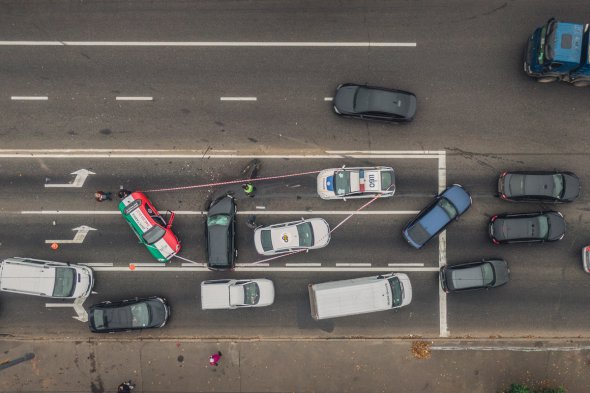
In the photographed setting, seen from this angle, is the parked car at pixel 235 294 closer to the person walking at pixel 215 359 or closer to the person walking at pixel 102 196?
the person walking at pixel 215 359

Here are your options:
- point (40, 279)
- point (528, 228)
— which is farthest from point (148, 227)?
point (528, 228)

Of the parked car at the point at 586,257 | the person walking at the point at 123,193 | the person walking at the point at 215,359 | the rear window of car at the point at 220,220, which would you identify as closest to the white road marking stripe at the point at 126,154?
the person walking at the point at 123,193

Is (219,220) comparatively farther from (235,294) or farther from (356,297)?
(356,297)

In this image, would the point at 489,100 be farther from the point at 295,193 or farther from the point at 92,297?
the point at 92,297

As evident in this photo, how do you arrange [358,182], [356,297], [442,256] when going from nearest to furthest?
[356,297], [358,182], [442,256]

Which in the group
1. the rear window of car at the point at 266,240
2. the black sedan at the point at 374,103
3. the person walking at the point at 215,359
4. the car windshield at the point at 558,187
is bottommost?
the person walking at the point at 215,359

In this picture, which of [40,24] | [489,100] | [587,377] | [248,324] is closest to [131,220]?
[248,324]

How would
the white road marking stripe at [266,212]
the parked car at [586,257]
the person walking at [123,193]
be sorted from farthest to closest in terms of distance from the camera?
the white road marking stripe at [266,212], the person walking at [123,193], the parked car at [586,257]
